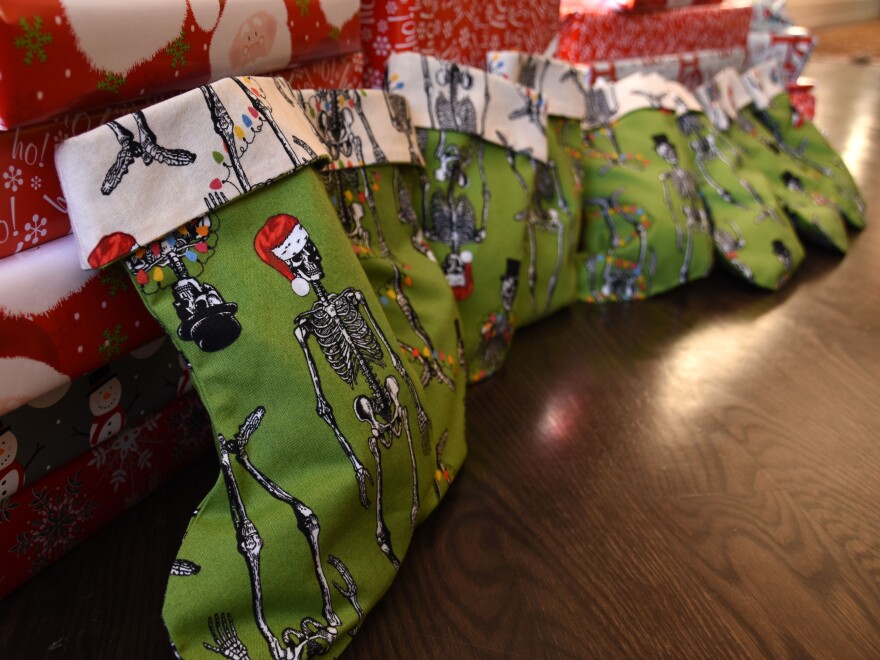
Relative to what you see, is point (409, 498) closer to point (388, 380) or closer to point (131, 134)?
point (388, 380)

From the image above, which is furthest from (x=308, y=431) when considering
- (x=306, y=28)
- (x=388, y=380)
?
(x=306, y=28)

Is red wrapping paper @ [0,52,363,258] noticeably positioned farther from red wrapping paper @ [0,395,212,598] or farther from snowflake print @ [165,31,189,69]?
red wrapping paper @ [0,395,212,598]

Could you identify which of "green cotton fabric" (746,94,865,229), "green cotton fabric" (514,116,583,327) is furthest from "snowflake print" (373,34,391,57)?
"green cotton fabric" (746,94,865,229)

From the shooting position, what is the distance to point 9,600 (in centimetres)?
66

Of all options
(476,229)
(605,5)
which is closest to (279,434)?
(476,229)

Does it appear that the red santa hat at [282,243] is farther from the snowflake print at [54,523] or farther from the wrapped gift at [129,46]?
the snowflake print at [54,523]

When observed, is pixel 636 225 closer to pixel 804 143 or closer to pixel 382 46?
pixel 382 46

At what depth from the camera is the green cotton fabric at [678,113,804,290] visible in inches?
51.3

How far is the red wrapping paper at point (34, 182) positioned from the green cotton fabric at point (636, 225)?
827mm

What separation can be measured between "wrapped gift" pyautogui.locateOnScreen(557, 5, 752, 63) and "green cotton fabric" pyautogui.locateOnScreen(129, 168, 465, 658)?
975mm

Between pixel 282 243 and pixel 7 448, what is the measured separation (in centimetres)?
28

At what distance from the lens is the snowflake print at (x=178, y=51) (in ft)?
2.01

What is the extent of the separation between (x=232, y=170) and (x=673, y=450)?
0.59 meters

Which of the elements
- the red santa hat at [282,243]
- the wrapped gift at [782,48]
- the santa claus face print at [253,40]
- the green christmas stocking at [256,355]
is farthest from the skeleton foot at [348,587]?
the wrapped gift at [782,48]
